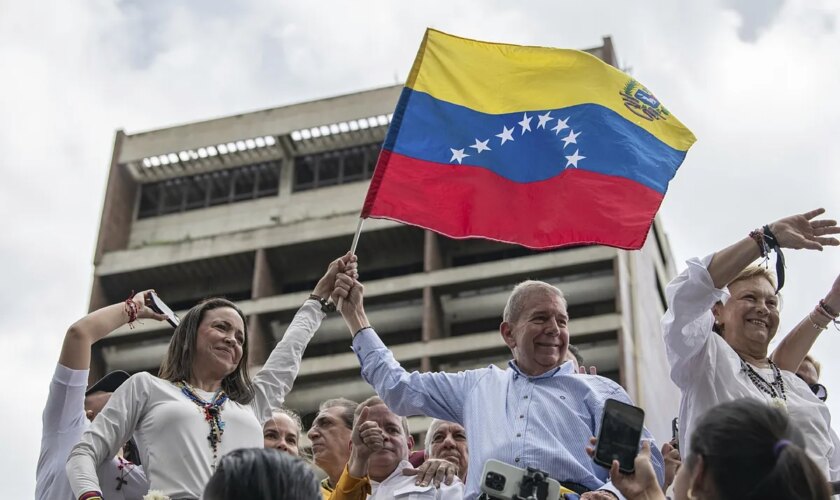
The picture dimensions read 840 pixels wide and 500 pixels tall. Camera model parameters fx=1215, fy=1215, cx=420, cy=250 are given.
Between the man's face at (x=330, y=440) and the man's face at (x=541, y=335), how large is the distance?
163 cm

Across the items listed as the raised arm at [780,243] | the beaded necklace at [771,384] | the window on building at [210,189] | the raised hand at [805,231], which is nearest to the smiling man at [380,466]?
the beaded necklace at [771,384]

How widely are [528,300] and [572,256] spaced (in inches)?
1431

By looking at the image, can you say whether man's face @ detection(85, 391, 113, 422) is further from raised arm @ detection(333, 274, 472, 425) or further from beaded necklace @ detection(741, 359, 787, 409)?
beaded necklace @ detection(741, 359, 787, 409)

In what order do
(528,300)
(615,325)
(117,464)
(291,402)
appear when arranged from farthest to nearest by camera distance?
(291,402), (615,325), (528,300), (117,464)

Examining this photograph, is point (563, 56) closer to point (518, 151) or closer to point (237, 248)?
point (518, 151)

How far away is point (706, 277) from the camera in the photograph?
225 inches

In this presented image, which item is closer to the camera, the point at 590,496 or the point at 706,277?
the point at 590,496

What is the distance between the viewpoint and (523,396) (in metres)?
5.83

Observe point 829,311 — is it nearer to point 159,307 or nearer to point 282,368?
point 282,368

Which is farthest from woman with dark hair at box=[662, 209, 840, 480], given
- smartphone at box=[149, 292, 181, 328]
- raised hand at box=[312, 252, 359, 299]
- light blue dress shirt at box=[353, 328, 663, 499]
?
smartphone at box=[149, 292, 181, 328]

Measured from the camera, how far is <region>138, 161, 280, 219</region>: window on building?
49031 mm

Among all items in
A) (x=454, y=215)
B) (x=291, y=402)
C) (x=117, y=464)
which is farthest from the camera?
(x=291, y=402)

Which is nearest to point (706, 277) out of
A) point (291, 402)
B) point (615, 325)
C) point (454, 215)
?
point (454, 215)

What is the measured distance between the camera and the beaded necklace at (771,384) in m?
5.95
